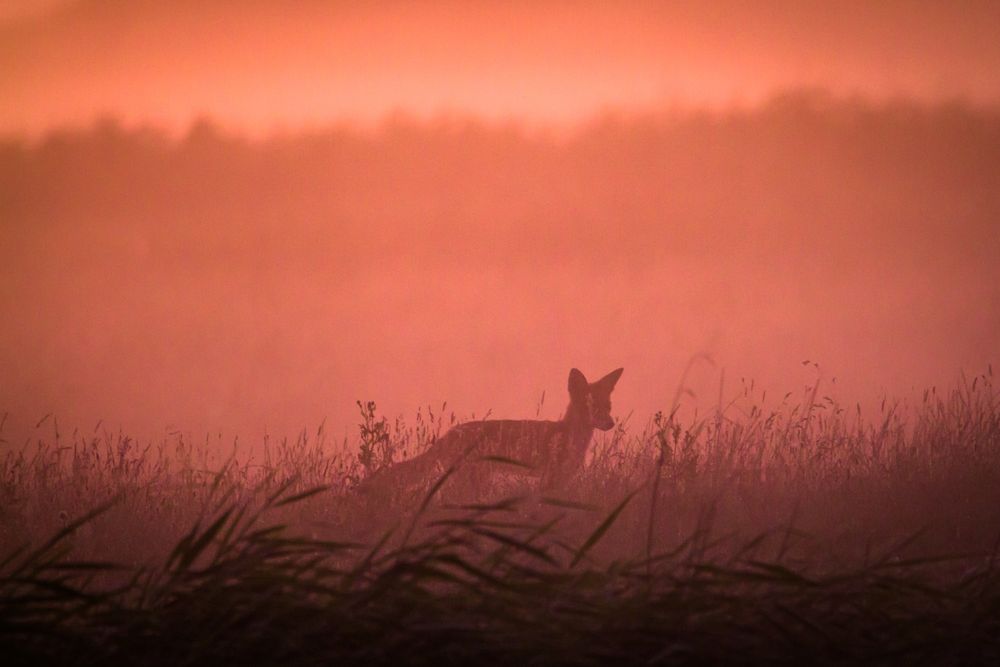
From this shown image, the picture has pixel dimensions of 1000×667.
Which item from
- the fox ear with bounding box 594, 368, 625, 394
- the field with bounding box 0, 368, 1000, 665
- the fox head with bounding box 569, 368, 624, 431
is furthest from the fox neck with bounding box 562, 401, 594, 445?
the field with bounding box 0, 368, 1000, 665

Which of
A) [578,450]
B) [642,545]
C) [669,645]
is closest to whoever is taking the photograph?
[669,645]

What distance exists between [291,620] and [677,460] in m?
3.61

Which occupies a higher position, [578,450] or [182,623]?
[578,450]

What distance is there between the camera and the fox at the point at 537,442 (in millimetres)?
6039

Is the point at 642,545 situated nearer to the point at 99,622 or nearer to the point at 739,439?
the point at 739,439

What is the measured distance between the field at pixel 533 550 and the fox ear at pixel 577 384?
1293 millimetres

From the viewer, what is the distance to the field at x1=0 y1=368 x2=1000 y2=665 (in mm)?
2707

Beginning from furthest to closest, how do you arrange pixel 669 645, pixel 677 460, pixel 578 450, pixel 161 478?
pixel 578 450
pixel 161 478
pixel 677 460
pixel 669 645

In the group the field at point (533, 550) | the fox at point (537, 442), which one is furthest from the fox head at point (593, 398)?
the field at point (533, 550)

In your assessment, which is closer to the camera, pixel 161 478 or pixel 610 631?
pixel 610 631

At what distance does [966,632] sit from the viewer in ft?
9.54

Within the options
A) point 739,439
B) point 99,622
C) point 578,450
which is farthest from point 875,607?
point 578,450

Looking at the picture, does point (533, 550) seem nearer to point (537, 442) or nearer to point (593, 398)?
point (537, 442)

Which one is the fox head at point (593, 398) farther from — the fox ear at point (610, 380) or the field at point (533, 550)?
the field at point (533, 550)
